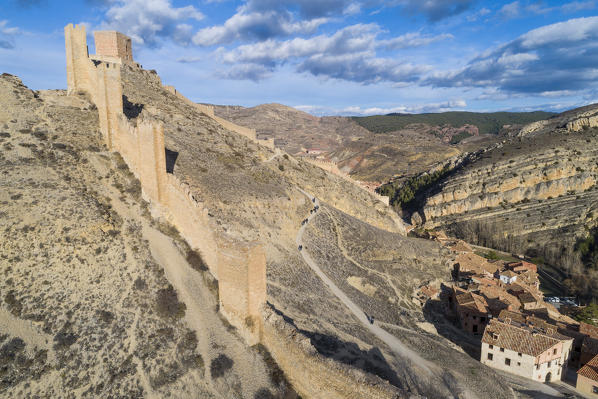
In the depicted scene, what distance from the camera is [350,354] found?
16.9 m

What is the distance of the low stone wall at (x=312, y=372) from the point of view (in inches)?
448

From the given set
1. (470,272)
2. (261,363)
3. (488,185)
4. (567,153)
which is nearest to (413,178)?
(488,185)

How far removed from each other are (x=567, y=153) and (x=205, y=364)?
78454mm

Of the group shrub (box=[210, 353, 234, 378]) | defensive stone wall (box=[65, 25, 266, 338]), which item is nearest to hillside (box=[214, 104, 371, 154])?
defensive stone wall (box=[65, 25, 266, 338])

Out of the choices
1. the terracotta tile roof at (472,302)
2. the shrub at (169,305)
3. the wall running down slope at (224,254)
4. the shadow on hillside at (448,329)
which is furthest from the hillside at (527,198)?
the shrub at (169,305)

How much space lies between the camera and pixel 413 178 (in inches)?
3755

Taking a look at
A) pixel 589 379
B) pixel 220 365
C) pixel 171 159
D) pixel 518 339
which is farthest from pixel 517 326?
pixel 171 159

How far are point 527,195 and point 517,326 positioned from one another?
51319 mm

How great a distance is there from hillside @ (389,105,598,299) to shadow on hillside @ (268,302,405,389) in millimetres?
41056

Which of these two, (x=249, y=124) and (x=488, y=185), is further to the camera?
(x=249, y=124)

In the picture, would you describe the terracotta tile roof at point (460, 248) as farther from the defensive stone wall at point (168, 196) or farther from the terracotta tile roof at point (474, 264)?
the defensive stone wall at point (168, 196)

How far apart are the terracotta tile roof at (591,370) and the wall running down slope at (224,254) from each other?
1825 centimetres

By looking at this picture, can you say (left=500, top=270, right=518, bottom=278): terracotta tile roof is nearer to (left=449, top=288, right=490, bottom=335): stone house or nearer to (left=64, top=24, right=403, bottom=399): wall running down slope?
(left=449, top=288, right=490, bottom=335): stone house

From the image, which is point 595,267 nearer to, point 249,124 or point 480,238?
point 480,238
